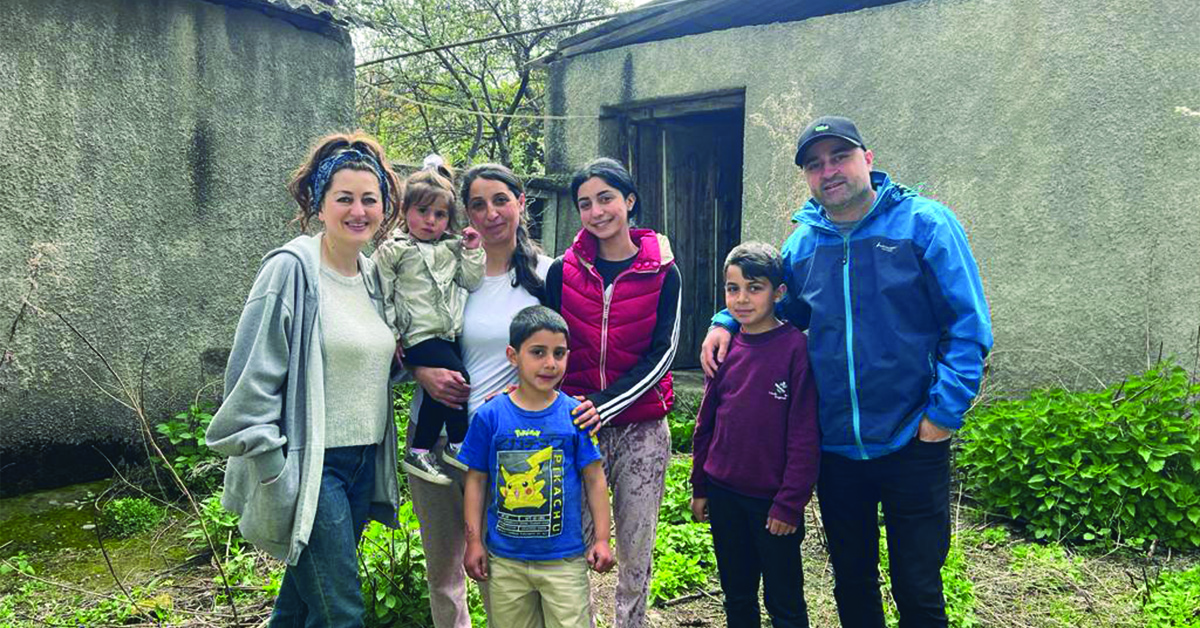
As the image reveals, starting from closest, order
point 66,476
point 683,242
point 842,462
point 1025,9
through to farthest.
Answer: point 842,462 < point 66,476 < point 1025,9 < point 683,242

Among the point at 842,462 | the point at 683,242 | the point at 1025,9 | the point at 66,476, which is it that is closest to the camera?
the point at 842,462

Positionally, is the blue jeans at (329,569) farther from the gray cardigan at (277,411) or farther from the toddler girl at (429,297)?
the toddler girl at (429,297)

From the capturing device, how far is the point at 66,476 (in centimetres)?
539

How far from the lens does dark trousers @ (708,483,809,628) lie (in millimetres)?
2781

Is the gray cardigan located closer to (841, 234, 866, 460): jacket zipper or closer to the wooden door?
(841, 234, 866, 460): jacket zipper

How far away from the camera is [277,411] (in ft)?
7.88

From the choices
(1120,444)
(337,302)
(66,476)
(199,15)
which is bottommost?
(66,476)

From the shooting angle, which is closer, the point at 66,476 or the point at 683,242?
the point at 66,476

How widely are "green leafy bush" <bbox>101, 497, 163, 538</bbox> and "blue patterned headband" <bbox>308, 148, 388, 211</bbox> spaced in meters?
3.13

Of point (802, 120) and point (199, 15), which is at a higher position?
point (199, 15)

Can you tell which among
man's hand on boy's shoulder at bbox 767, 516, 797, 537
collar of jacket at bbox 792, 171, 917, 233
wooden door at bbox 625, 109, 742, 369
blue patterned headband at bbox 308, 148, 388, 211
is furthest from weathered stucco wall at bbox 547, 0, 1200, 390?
blue patterned headband at bbox 308, 148, 388, 211

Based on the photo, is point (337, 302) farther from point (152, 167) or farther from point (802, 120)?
point (802, 120)

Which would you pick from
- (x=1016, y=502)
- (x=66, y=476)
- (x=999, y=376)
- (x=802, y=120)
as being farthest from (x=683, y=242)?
(x=66, y=476)

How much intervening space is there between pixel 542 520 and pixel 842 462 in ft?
3.31
